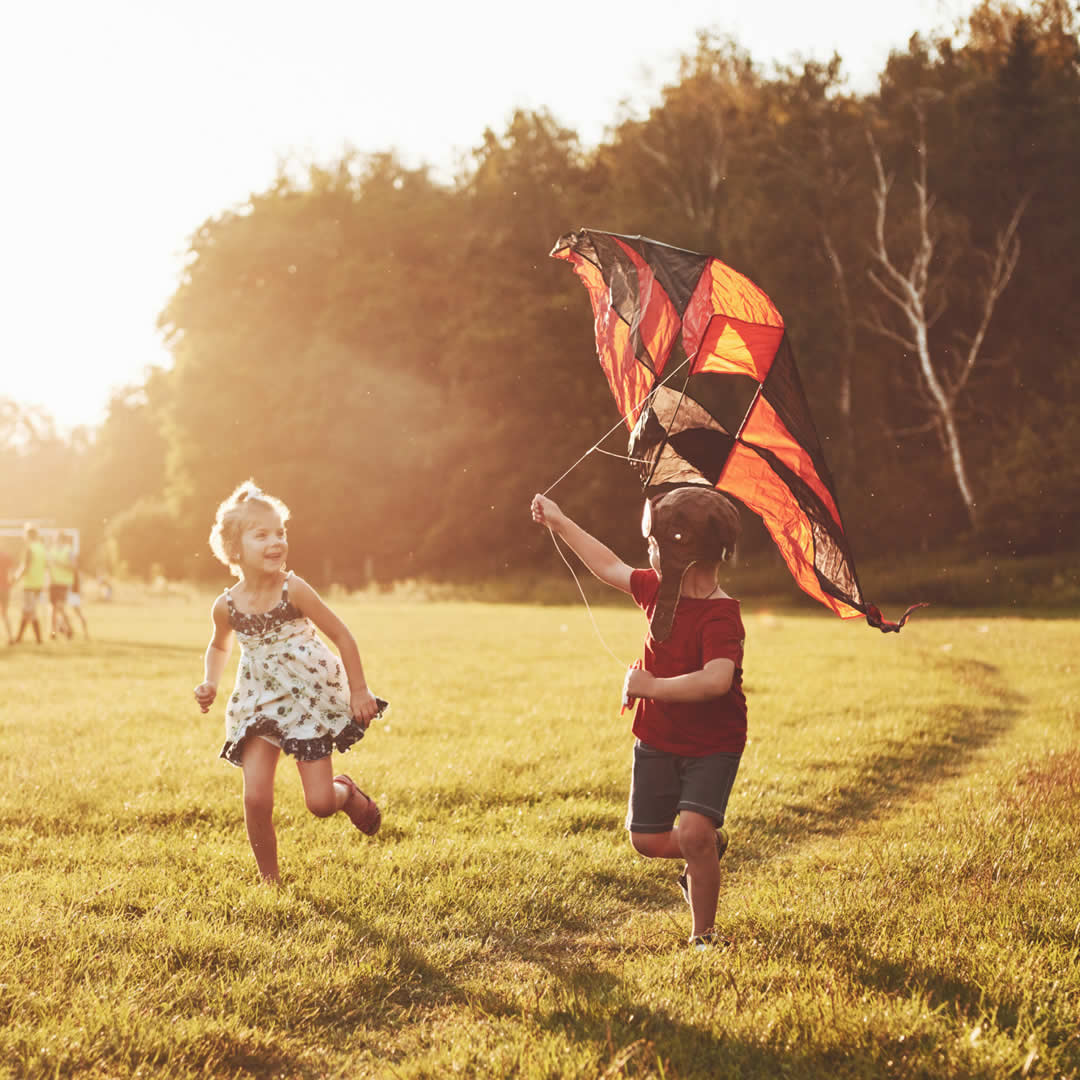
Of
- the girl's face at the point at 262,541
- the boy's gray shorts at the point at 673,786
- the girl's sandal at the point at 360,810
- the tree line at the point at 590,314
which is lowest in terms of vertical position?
the girl's sandal at the point at 360,810

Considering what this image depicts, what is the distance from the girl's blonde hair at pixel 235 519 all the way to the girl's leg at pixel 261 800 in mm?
889

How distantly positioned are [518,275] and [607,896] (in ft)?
130

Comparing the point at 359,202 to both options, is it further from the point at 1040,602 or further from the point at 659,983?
the point at 659,983

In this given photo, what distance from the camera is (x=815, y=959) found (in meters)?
4.45

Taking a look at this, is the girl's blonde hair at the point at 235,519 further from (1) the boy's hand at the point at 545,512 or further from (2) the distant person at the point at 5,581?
(2) the distant person at the point at 5,581

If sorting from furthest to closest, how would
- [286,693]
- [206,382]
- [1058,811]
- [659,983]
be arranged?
[206,382], [1058,811], [286,693], [659,983]

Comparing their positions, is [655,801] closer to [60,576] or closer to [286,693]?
[286,693]

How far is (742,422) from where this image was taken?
5266 millimetres

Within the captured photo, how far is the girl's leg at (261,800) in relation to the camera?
5301mm

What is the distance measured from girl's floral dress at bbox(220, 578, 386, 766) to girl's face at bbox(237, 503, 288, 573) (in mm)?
249

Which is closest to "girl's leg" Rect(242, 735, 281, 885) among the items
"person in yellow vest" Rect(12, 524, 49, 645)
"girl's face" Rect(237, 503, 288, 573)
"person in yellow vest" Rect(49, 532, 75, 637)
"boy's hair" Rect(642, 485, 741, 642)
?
"girl's face" Rect(237, 503, 288, 573)

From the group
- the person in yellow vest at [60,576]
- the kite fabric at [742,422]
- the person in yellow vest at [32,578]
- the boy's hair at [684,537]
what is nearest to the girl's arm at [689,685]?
the boy's hair at [684,537]

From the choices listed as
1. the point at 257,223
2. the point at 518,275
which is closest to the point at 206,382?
the point at 257,223

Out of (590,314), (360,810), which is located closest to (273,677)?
(360,810)
